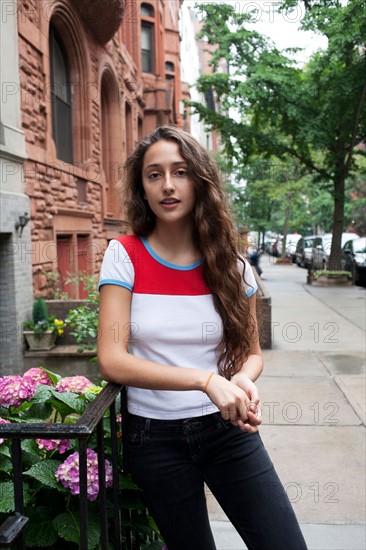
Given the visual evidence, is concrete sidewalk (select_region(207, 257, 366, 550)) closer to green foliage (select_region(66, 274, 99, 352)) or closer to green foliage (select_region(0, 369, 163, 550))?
green foliage (select_region(0, 369, 163, 550))

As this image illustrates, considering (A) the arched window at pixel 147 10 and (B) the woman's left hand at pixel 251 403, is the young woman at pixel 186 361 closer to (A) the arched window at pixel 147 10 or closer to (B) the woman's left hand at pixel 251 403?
(B) the woman's left hand at pixel 251 403

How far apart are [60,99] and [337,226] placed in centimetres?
1257

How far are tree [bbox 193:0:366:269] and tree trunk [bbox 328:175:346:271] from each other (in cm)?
4

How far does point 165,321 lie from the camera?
6.48ft

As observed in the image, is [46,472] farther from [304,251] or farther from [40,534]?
[304,251]

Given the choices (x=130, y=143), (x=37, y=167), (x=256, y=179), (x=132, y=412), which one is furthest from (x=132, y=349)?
(x=256, y=179)

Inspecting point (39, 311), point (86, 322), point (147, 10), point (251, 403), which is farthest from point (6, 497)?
point (147, 10)

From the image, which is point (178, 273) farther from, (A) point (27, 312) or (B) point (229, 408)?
(A) point (27, 312)

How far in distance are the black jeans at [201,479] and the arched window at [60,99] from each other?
389 inches

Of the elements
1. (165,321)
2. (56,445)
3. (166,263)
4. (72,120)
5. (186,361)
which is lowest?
(56,445)

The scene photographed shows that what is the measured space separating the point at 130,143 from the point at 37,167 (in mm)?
10486

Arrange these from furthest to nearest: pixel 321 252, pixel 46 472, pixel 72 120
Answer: pixel 321 252 < pixel 72 120 < pixel 46 472

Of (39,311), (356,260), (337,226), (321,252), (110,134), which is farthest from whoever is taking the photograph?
(321,252)

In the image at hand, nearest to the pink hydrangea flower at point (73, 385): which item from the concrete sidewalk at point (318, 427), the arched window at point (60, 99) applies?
the concrete sidewalk at point (318, 427)
